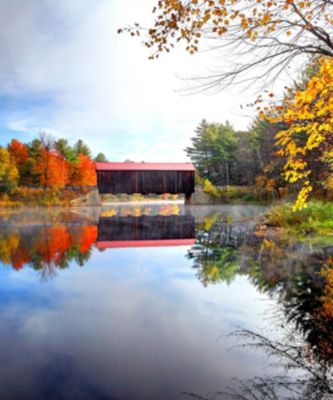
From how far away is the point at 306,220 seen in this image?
1335cm

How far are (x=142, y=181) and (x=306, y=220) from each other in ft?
81.8

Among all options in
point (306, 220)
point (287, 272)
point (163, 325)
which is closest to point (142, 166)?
point (306, 220)

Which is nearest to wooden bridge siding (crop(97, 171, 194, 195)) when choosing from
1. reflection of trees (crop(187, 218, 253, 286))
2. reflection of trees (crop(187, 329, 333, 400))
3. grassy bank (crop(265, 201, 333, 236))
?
grassy bank (crop(265, 201, 333, 236))

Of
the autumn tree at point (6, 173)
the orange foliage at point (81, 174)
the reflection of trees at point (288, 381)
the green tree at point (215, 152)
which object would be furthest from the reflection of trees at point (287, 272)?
the orange foliage at point (81, 174)

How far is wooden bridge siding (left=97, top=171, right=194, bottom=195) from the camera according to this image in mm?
36184

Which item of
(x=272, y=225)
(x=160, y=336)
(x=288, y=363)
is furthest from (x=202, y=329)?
(x=272, y=225)

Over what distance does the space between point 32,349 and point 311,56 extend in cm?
556

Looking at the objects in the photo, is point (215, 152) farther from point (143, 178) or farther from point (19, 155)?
point (19, 155)

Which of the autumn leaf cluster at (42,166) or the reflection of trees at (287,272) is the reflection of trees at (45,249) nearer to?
the reflection of trees at (287,272)

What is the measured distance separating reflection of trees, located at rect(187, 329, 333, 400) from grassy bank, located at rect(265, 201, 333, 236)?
8.95 meters

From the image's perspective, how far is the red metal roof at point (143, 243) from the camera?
1047 cm

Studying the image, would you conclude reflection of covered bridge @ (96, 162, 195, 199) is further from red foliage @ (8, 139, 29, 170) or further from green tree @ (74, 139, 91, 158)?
green tree @ (74, 139, 91, 158)

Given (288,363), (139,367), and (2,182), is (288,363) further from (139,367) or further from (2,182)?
(2,182)

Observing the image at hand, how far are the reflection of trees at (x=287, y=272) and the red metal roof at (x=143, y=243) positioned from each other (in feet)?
1.63
